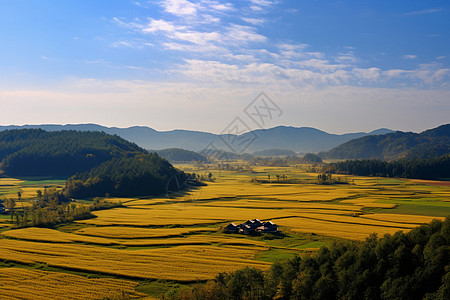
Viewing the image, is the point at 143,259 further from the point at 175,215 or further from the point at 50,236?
the point at 175,215

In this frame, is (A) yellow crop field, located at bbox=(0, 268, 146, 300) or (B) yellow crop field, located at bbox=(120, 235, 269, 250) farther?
(B) yellow crop field, located at bbox=(120, 235, 269, 250)

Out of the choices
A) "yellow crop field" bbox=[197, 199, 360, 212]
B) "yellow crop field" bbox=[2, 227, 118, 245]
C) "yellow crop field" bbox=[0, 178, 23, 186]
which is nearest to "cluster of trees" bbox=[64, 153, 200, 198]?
"yellow crop field" bbox=[0, 178, 23, 186]

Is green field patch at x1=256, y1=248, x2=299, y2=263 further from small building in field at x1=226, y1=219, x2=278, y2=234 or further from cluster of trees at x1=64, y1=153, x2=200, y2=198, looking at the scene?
cluster of trees at x1=64, y1=153, x2=200, y2=198

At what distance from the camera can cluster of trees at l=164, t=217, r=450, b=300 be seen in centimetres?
2898

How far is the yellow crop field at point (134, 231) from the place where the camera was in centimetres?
5562

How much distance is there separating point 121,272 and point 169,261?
5.79 m

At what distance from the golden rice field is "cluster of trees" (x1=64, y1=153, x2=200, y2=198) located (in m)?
12.9

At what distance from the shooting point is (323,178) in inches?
5719

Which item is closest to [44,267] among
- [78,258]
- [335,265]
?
[78,258]

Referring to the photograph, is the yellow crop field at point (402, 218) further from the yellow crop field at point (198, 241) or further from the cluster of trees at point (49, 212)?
the cluster of trees at point (49, 212)

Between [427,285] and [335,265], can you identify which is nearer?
[427,285]

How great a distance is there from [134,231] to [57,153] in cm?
10936

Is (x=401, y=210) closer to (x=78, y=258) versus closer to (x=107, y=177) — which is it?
(x=78, y=258)

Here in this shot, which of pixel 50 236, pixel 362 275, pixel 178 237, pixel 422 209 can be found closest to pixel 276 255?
pixel 362 275
